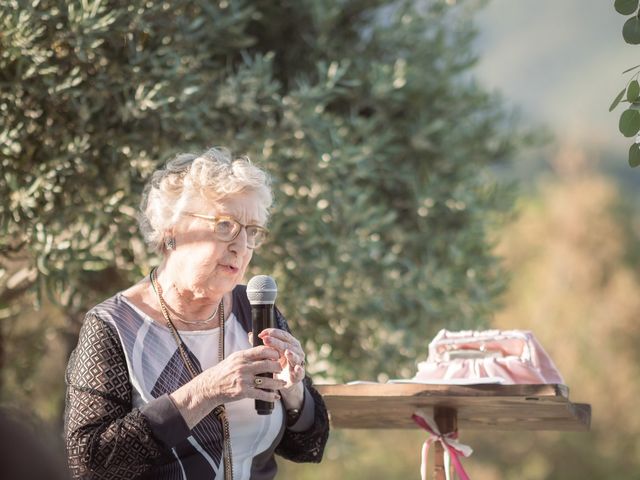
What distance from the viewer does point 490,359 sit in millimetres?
3432

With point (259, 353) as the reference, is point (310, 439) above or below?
below

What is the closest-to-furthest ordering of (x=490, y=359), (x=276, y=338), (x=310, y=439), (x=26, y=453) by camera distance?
(x=26, y=453), (x=276, y=338), (x=310, y=439), (x=490, y=359)

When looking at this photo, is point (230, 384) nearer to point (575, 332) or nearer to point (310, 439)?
point (310, 439)

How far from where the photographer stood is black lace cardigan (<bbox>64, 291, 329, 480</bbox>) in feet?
8.95

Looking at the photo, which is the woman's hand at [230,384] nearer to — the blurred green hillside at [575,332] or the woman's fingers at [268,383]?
the woman's fingers at [268,383]

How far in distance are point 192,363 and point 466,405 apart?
1.01 m

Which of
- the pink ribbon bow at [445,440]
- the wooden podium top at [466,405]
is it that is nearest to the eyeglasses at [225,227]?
the wooden podium top at [466,405]

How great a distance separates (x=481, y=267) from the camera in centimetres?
630

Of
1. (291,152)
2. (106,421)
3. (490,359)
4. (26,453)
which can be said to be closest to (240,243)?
(106,421)

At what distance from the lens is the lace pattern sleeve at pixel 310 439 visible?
324 centimetres

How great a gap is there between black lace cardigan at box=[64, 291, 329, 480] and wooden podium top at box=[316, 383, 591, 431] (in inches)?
29.8

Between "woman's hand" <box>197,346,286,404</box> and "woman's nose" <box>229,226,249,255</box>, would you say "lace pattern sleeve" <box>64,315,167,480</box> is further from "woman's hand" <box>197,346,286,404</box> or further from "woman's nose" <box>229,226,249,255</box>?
"woman's nose" <box>229,226,249,255</box>

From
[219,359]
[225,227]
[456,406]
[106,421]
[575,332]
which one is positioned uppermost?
[225,227]

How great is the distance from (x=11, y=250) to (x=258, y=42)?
1989 millimetres
